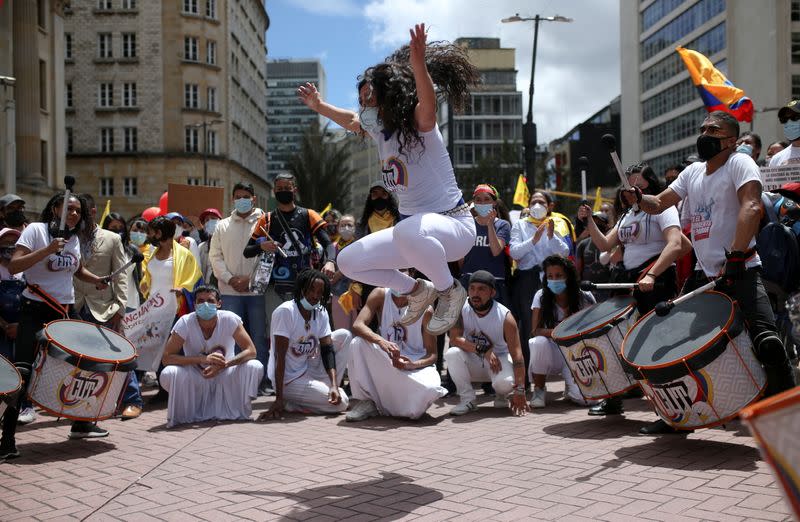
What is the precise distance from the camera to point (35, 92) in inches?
1506

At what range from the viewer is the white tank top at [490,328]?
846cm

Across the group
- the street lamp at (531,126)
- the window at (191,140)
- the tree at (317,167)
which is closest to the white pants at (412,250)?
the street lamp at (531,126)

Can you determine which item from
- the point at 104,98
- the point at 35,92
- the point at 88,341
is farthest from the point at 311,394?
the point at 104,98

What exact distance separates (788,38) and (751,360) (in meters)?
56.4

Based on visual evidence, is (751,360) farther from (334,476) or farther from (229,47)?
(229,47)

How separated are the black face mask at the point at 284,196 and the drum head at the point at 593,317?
3.35m

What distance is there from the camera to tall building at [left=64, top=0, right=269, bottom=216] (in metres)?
59.8

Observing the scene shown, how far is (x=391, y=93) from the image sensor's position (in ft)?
16.9

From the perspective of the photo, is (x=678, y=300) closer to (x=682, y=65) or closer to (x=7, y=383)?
(x=7, y=383)

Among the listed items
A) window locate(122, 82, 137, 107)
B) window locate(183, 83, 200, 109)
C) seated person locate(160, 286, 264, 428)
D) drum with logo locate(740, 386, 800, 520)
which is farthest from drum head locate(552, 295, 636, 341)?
window locate(122, 82, 137, 107)

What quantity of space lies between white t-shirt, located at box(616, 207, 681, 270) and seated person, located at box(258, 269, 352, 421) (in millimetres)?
2926

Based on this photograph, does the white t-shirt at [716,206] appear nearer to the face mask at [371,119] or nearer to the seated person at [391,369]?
the face mask at [371,119]

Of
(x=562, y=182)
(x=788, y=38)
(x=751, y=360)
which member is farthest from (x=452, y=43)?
(x=562, y=182)

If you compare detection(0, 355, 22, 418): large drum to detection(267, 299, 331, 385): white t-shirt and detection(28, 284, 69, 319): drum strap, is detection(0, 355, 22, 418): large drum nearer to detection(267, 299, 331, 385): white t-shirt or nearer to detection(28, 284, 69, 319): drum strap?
detection(28, 284, 69, 319): drum strap
